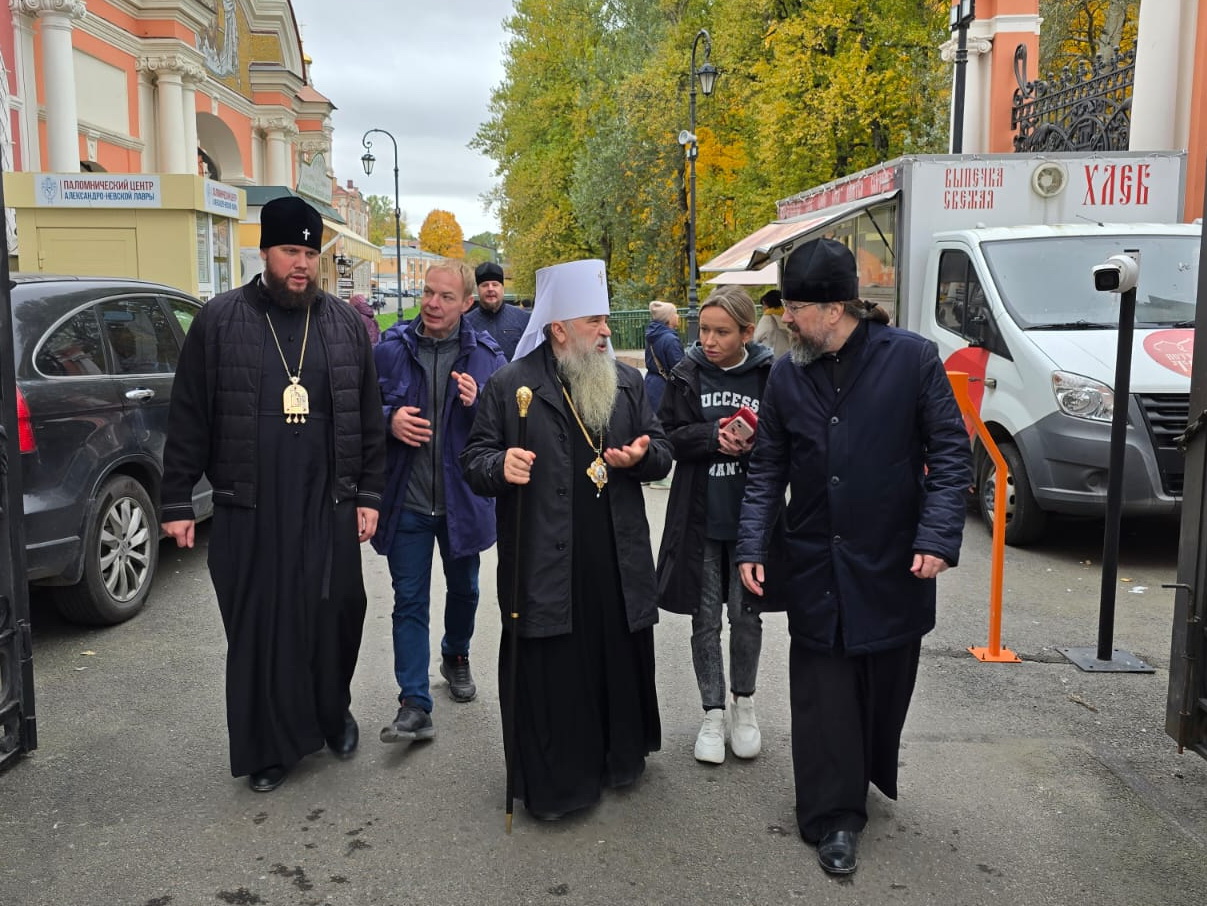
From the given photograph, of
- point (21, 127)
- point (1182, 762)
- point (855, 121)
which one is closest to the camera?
point (1182, 762)

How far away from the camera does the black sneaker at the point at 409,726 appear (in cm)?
428

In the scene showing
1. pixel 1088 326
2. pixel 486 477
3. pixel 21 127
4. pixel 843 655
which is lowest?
pixel 843 655

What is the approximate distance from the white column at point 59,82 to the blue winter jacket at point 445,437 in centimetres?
1753

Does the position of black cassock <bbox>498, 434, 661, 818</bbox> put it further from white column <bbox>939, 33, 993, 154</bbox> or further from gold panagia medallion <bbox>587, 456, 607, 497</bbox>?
white column <bbox>939, 33, 993, 154</bbox>

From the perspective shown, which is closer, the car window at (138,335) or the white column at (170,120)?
the car window at (138,335)

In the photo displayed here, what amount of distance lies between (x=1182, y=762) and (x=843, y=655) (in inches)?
68.5

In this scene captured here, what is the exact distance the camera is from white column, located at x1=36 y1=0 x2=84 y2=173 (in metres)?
19.1

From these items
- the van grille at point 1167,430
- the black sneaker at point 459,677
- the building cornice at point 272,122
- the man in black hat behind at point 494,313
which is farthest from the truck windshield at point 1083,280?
the building cornice at point 272,122

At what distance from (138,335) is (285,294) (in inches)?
114

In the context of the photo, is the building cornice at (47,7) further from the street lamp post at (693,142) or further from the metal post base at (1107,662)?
the metal post base at (1107,662)

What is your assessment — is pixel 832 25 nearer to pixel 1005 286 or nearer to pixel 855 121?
pixel 855 121

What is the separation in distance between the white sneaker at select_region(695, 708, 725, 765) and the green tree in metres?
94.5

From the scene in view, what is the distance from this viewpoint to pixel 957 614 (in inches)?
243

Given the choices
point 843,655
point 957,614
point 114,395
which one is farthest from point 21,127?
point 843,655
